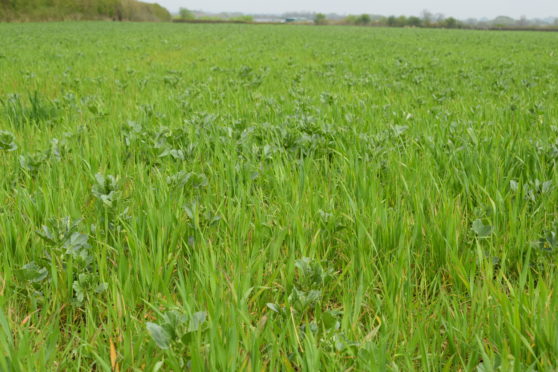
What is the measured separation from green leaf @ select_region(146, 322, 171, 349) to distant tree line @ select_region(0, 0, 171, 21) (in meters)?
60.8

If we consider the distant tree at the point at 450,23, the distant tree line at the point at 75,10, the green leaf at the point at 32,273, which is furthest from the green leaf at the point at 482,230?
the distant tree at the point at 450,23

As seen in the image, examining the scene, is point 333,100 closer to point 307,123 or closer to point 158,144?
point 307,123

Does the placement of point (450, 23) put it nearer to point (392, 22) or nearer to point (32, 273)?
point (392, 22)

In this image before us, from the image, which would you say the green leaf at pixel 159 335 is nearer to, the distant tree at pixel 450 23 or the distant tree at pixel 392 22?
the distant tree at pixel 450 23

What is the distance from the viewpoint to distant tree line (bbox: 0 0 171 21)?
4994 centimetres

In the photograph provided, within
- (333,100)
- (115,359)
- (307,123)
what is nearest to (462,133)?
(307,123)

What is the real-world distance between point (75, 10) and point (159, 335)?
74.4 m

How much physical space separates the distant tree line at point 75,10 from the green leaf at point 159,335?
6080cm

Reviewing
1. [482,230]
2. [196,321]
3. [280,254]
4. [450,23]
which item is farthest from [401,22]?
[196,321]

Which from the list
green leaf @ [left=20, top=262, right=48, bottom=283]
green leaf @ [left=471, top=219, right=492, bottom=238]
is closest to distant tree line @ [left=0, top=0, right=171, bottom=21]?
green leaf @ [left=20, top=262, right=48, bottom=283]

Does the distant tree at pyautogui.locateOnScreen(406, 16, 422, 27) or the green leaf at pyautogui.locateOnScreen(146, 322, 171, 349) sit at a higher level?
the distant tree at pyautogui.locateOnScreen(406, 16, 422, 27)

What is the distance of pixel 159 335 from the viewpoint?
1.19m

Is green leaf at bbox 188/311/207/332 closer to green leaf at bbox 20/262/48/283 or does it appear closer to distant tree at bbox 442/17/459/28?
green leaf at bbox 20/262/48/283

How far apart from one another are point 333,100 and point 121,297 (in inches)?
185
